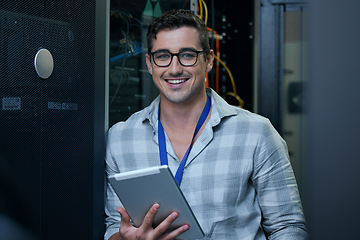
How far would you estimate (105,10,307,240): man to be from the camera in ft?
4.73

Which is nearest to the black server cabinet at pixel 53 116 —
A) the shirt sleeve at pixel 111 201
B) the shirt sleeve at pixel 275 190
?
the shirt sleeve at pixel 111 201

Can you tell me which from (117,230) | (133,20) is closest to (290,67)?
(133,20)

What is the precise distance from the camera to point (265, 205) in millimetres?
1472

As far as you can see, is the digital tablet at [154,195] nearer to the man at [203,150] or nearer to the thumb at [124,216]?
the thumb at [124,216]

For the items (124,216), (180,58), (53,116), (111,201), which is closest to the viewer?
(53,116)

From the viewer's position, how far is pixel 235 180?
145cm

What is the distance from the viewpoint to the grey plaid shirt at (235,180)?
1433mm

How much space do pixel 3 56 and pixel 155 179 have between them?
18.0 inches

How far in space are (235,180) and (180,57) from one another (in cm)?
49

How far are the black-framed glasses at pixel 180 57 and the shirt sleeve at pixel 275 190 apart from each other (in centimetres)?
38

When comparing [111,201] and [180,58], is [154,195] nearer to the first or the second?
[111,201]

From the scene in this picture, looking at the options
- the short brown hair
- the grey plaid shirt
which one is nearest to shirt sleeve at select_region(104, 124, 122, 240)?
the grey plaid shirt

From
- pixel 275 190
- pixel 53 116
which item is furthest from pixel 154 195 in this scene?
pixel 275 190

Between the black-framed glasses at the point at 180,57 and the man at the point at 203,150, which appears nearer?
the man at the point at 203,150
